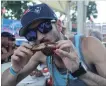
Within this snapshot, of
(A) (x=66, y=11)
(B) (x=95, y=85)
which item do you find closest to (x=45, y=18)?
(B) (x=95, y=85)

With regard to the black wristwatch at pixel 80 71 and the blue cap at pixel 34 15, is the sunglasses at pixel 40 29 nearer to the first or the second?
the blue cap at pixel 34 15

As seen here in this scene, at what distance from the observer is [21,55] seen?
1.35 metres

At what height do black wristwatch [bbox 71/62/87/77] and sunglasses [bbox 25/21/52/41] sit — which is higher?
sunglasses [bbox 25/21/52/41]

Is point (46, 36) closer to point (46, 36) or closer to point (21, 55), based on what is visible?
point (46, 36)

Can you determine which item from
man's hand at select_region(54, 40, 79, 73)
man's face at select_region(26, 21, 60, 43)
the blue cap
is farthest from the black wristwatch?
the blue cap

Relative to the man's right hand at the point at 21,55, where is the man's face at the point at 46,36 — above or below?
above

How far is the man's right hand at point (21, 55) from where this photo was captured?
134 centimetres

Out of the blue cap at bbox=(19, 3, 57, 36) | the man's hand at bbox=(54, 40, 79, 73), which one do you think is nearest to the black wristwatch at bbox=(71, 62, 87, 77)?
the man's hand at bbox=(54, 40, 79, 73)

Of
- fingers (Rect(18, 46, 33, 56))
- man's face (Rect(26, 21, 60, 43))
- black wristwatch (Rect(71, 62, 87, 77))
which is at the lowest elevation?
black wristwatch (Rect(71, 62, 87, 77))

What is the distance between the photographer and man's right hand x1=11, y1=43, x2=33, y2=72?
1337mm

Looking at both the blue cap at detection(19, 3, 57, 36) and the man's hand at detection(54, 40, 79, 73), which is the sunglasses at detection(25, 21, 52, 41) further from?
the man's hand at detection(54, 40, 79, 73)

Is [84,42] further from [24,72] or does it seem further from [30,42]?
[24,72]

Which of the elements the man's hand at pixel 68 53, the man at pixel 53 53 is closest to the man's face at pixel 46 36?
the man at pixel 53 53

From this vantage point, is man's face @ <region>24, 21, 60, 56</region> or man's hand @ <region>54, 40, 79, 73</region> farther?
man's face @ <region>24, 21, 60, 56</region>
